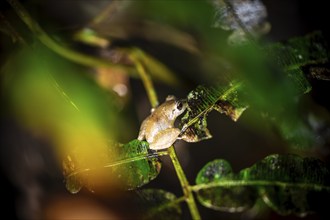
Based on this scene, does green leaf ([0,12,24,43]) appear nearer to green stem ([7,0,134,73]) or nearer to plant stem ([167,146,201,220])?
green stem ([7,0,134,73])

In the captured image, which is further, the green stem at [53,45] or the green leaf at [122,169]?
the green stem at [53,45]

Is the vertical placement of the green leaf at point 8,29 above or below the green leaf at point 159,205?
above

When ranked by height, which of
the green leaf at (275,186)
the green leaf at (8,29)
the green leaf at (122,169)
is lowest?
the green leaf at (275,186)

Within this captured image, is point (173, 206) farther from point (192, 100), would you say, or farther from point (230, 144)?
point (230, 144)

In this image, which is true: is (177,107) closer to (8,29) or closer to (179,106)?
(179,106)

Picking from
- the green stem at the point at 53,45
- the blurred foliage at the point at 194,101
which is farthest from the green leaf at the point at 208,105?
the green stem at the point at 53,45

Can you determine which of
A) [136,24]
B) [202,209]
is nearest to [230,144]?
[202,209]

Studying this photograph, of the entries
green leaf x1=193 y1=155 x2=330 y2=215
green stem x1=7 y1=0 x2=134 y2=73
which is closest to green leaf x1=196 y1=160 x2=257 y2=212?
green leaf x1=193 y1=155 x2=330 y2=215

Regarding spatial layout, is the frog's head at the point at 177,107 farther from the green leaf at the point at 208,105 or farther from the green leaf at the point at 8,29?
the green leaf at the point at 8,29
